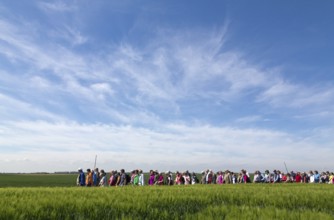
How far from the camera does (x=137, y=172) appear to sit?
94.2 feet

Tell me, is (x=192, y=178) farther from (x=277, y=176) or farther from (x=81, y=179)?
(x=81, y=179)

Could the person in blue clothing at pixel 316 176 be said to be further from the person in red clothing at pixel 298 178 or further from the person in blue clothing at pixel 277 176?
the person in blue clothing at pixel 277 176

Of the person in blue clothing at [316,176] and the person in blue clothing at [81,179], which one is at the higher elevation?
the person in blue clothing at [316,176]

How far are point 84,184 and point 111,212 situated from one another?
19.3 meters

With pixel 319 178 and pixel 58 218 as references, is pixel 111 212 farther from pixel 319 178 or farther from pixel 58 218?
pixel 319 178

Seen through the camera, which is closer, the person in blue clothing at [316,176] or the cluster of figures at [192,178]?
the cluster of figures at [192,178]

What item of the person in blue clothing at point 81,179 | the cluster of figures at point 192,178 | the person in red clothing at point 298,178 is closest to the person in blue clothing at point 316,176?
the cluster of figures at point 192,178

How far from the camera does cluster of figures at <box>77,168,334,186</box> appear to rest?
87.2 feet

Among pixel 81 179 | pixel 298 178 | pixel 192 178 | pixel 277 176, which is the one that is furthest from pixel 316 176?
pixel 81 179

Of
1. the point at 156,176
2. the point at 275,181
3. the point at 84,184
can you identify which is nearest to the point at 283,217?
the point at 84,184

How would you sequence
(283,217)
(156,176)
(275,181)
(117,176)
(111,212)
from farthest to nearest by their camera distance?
1. (275,181)
2. (156,176)
3. (117,176)
4. (111,212)
5. (283,217)

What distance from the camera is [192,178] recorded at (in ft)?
113

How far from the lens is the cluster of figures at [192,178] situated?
1047 inches

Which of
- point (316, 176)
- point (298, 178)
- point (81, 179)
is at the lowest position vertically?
point (81, 179)
